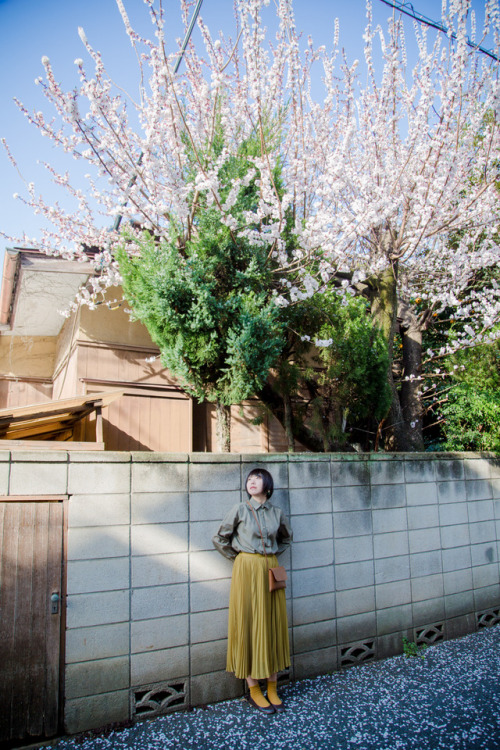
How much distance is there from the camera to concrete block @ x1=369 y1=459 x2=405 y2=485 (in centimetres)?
461

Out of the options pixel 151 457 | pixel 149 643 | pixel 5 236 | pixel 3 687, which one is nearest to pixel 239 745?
pixel 149 643

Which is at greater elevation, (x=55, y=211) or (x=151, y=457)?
(x=55, y=211)

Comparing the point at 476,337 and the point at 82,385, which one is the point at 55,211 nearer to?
the point at 82,385

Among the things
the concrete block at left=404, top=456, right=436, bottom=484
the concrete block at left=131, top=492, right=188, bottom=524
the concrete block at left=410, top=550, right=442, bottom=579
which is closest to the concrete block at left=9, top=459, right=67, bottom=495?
the concrete block at left=131, top=492, right=188, bottom=524

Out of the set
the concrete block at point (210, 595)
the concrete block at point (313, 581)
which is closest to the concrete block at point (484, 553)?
the concrete block at point (313, 581)

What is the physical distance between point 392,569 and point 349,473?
40.4 inches

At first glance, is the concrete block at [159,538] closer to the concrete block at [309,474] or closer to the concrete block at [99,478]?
the concrete block at [99,478]

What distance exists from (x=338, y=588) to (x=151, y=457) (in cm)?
205

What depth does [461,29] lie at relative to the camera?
580cm

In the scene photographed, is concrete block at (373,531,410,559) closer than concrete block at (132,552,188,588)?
No

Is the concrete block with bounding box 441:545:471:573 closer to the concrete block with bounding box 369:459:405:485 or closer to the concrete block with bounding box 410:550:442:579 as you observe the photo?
the concrete block with bounding box 410:550:442:579

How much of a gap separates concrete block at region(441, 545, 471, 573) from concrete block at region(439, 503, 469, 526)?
0.90 ft

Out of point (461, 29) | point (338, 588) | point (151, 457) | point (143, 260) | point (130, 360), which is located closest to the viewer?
point (151, 457)

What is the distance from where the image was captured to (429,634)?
4.70m
